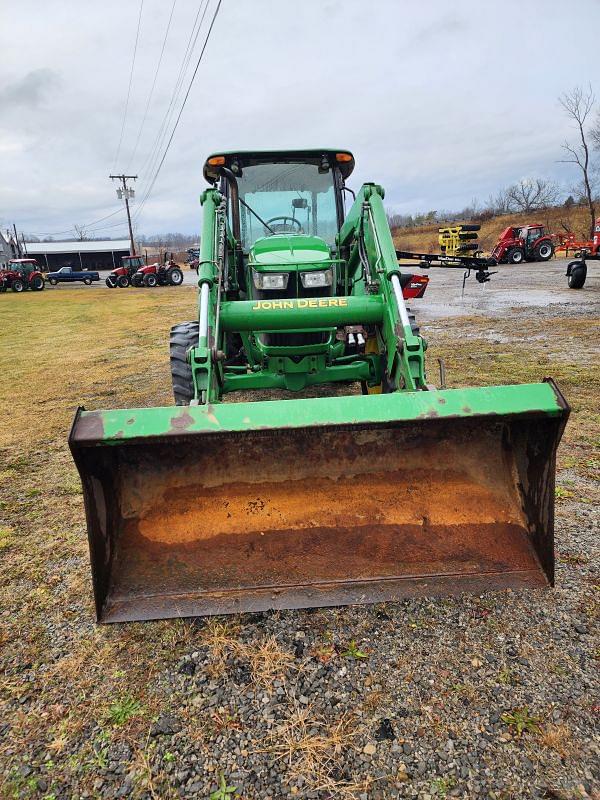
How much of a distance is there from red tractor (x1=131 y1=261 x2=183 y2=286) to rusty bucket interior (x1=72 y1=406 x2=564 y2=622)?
31.5 m

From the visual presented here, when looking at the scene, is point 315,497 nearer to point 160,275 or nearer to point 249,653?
point 249,653

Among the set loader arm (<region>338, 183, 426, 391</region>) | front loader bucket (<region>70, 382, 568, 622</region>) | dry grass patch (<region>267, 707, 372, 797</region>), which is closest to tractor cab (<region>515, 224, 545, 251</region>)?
loader arm (<region>338, 183, 426, 391</region>)

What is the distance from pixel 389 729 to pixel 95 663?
1.22 metres

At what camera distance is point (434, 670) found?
2.03m

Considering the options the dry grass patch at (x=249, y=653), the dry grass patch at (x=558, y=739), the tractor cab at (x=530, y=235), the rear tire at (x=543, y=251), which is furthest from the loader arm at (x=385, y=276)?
the rear tire at (x=543, y=251)

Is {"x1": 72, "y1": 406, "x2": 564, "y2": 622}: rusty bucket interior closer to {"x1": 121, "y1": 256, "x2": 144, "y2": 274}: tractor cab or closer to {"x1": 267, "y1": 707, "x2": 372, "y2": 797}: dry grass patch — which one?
{"x1": 267, "y1": 707, "x2": 372, "y2": 797}: dry grass patch

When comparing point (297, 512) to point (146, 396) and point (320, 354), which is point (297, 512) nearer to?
point (320, 354)

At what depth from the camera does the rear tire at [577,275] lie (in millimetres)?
14902

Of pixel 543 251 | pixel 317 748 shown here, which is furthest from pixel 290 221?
pixel 543 251

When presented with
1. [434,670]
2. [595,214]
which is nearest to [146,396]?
[434,670]

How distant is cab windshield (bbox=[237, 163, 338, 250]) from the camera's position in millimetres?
4922

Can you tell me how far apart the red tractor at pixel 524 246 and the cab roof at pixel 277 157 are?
82.8 ft

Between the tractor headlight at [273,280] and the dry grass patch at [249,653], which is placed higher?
the tractor headlight at [273,280]

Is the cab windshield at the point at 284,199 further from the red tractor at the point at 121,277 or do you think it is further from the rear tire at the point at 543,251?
the red tractor at the point at 121,277
